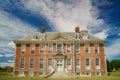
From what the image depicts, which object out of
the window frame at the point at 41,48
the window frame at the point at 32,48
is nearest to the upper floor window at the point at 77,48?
the window frame at the point at 41,48

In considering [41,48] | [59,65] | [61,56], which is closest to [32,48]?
[41,48]

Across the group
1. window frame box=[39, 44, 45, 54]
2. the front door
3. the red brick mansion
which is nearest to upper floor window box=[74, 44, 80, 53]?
the red brick mansion

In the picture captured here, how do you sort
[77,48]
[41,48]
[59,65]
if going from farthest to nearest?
[41,48], [77,48], [59,65]

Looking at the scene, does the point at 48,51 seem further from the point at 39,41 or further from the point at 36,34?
the point at 36,34

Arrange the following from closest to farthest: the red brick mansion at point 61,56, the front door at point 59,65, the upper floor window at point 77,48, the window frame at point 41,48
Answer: the front door at point 59,65 → the red brick mansion at point 61,56 → the upper floor window at point 77,48 → the window frame at point 41,48

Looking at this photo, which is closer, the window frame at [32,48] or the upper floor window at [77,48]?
the upper floor window at [77,48]

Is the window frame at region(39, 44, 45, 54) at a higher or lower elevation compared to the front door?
higher

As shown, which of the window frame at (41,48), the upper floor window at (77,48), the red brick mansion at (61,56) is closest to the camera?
the red brick mansion at (61,56)

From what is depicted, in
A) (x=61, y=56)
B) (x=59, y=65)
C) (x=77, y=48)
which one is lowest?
(x=59, y=65)

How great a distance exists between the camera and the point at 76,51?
32.2 meters

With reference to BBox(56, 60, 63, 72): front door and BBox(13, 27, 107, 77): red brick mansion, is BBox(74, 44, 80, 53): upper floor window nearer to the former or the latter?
BBox(13, 27, 107, 77): red brick mansion

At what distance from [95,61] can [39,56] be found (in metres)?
11.9

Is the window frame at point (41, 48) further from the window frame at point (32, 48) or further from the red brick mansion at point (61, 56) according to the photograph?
the window frame at point (32, 48)

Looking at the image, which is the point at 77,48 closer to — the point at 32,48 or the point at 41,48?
the point at 41,48
